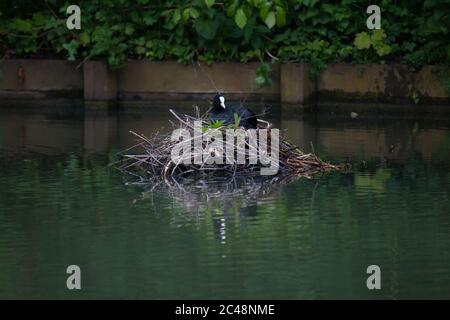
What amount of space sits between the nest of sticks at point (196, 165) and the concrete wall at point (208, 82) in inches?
202

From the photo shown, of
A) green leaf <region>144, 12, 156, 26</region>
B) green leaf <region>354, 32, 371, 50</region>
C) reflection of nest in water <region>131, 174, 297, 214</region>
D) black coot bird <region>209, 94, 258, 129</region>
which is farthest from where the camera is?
green leaf <region>144, 12, 156, 26</region>

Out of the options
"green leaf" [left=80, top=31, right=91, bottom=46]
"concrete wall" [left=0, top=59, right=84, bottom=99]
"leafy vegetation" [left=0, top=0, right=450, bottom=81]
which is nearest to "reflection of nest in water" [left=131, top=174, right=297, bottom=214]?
"leafy vegetation" [left=0, top=0, right=450, bottom=81]

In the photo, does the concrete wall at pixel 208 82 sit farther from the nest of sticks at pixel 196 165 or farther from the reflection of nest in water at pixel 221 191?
the reflection of nest in water at pixel 221 191

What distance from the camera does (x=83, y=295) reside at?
752 centimetres

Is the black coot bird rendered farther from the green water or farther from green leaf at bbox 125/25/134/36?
green leaf at bbox 125/25/134/36

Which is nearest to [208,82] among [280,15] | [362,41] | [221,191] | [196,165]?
[362,41]

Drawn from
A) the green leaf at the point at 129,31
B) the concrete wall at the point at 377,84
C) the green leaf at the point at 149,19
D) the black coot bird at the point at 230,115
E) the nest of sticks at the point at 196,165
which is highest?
the green leaf at the point at 149,19

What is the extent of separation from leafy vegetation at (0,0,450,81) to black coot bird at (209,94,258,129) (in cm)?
463

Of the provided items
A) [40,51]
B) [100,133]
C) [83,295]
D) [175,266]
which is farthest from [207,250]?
[40,51]

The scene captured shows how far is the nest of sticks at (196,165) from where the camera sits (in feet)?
38.2

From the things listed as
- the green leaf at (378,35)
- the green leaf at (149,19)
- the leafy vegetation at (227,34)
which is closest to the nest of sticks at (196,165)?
the leafy vegetation at (227,34)

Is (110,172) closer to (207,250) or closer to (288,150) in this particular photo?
(288,150)

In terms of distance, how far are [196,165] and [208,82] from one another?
20.6 ft

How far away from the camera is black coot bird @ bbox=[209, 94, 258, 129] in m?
11.9
